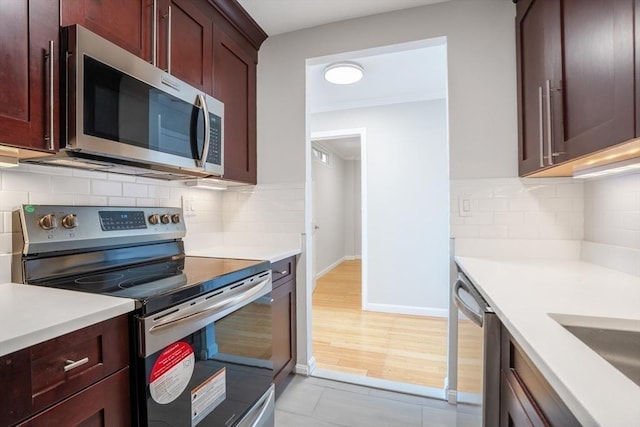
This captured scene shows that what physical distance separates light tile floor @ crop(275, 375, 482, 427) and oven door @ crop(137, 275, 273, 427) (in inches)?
11.0

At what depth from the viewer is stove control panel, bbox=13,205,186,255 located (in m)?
1.10

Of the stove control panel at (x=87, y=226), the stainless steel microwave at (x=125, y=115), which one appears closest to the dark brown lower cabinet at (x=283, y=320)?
the stove control panel at (x=87, y=226)

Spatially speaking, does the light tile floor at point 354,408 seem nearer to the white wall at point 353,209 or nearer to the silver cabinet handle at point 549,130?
the silver cabinet handle at point 549,130

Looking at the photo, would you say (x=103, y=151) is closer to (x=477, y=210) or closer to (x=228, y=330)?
(x=228, y=330)

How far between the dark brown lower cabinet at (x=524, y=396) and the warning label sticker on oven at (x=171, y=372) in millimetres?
979

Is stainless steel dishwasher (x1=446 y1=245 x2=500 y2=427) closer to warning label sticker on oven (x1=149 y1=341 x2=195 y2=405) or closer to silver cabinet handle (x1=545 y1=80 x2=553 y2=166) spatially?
silver cabinet handle (x1=545 y1=80 x2=553 y2=166)

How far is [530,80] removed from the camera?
1506 millimetres

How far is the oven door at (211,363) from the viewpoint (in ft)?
2.96

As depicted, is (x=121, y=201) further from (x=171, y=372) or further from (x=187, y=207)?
(x=171, y=372)

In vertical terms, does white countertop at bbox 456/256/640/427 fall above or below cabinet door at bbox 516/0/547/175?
below

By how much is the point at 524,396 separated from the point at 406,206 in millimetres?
2688

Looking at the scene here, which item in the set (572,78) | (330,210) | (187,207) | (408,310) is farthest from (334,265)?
(572,78)

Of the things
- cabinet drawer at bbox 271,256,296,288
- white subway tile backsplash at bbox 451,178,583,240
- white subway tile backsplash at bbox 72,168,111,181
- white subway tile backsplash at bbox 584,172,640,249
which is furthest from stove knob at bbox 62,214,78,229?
white subway tile backsplash at bbox 584,172,640,249

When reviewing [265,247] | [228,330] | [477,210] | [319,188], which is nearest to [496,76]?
[477,210]
